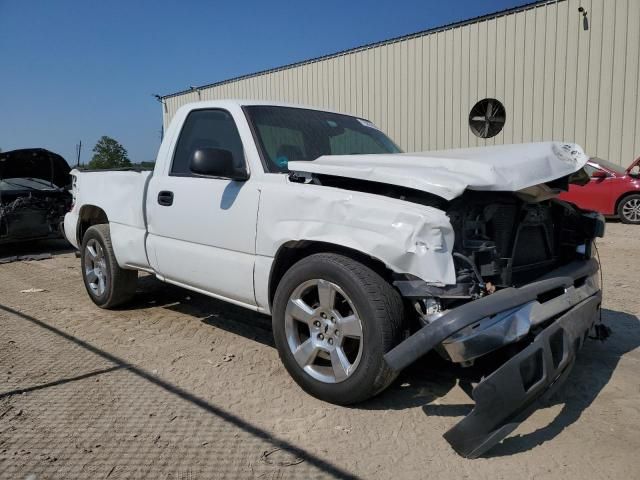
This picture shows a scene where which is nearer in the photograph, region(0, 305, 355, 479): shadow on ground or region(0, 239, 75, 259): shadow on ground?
region(0, 305, 355, 479): shadow on ground

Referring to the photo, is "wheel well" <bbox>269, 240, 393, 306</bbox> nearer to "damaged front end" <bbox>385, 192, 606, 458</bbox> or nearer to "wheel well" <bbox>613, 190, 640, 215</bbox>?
"damaged front end" <bbox>385, 192, 606, 458</bbox>

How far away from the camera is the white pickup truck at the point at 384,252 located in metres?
2.61

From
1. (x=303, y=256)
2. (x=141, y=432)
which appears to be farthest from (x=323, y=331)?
(x=141, y=432)

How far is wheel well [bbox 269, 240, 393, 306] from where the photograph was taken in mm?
2979

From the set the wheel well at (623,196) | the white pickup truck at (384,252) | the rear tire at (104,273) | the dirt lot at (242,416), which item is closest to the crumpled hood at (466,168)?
the white pickup truck at (384,252)

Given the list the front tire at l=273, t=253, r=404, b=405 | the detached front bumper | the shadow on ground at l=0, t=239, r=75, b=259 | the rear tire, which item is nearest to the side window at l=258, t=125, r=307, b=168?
the front tire at l=273, t=253, r=404, b=405

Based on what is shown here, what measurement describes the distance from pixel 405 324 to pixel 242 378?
129 cm

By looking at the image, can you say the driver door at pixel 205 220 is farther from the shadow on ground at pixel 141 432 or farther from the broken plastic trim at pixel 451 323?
the broken plastic trim at pixel 451 323

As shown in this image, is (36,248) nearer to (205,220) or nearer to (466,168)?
(205,220)

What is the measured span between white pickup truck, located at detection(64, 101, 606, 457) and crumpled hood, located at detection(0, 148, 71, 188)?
682cm

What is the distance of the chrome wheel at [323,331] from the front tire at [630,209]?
9.82 m

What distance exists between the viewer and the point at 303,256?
341 cm

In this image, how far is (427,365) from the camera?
3762 mm

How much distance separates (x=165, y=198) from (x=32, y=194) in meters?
5.98
